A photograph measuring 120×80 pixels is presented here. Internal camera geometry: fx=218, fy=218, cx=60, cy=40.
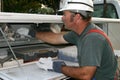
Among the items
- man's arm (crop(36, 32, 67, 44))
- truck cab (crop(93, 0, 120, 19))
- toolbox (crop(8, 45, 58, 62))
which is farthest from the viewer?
truck cab (crop(93, 0, 120, 19))

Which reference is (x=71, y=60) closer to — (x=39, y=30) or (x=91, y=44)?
(x=39, y=30)

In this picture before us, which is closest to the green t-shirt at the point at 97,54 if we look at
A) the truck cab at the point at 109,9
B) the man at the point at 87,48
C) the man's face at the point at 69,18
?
the man at the point at 87,48

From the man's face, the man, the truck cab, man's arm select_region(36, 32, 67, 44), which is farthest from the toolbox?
the truck cab

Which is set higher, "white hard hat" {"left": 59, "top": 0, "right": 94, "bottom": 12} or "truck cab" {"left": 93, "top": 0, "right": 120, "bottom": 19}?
"white hard hat" {"left": 59, "top": 0, "right": 94, "bottom": 12}

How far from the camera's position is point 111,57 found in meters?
1.97

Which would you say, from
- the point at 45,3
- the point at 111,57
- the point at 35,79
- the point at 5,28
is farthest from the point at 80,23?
the point at 45,3

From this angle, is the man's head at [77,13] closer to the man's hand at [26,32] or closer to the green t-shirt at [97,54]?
the green t-shirt at [97,54]

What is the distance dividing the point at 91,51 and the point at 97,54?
66 millimetres

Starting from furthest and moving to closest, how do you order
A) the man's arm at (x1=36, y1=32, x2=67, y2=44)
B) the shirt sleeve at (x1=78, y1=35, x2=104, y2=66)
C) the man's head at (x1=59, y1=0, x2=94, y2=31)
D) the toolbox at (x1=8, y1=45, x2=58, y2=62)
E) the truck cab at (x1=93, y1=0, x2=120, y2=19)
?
the truck cab at (x1=93, y1=0, x2=120, y2=19), the man's arm at (x1=36, y1=32, x2=67, y2=44), the toolbox at (x1=8, y1=45, x2=58, y2=62), the man's head at (x1=59, y1=0, x2=94, y2=31), the shirt sleeve at (x1=78, y1=35, x2=104, y2=66)

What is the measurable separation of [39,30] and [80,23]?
713 millimetres

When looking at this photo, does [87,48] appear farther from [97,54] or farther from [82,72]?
[82,72]

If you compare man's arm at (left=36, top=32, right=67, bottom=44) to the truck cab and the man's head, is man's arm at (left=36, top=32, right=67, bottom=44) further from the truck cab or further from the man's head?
the truck cab

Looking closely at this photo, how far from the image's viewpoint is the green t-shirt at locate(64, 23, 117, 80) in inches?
68.6

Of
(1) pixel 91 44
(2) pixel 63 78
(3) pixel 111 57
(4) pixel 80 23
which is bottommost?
(2) pixel 63 78
